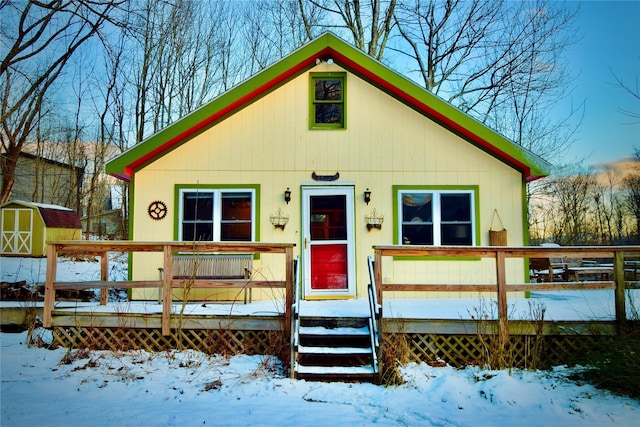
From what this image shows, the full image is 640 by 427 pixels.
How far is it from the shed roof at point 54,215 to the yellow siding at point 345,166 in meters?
9.15

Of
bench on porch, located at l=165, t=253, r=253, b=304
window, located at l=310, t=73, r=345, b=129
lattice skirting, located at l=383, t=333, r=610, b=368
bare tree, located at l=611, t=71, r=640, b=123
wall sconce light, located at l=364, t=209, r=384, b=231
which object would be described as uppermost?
window, located at l=310, t=73, r=345, b=129

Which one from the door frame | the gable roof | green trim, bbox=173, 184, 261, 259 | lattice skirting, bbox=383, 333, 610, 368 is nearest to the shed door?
the gable roof

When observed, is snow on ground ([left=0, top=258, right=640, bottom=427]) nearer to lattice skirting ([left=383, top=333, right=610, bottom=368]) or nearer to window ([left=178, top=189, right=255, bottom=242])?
lattice skirting ([left=383, top=333, right=610, bottom=368])

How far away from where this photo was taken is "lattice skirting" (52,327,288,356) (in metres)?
5.73

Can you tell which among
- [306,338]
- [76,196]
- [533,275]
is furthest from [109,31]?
[76,196]

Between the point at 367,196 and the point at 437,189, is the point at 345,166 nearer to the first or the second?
the point at 367,196

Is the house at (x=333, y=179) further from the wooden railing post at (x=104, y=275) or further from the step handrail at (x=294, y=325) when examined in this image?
the step handrail at (x=294, y=325)

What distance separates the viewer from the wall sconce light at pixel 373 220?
784cm

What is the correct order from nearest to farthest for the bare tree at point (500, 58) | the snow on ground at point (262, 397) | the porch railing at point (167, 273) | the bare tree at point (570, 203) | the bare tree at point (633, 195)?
the snow on ground at point (262, 397), the porch railing at point (167, 273), the bare tree at point (500, 58), the bare tree at point (570, 203), the bare tree at point (633, 195)

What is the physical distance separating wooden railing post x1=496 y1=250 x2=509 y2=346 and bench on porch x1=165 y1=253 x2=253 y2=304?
4.02 meters

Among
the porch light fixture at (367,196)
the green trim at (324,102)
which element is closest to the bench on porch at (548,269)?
the porch light fixture at (367,196)

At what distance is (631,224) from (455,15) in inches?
662

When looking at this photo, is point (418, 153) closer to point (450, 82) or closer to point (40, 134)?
point (450, 82)

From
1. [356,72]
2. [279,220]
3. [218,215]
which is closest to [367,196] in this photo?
[279,220]
